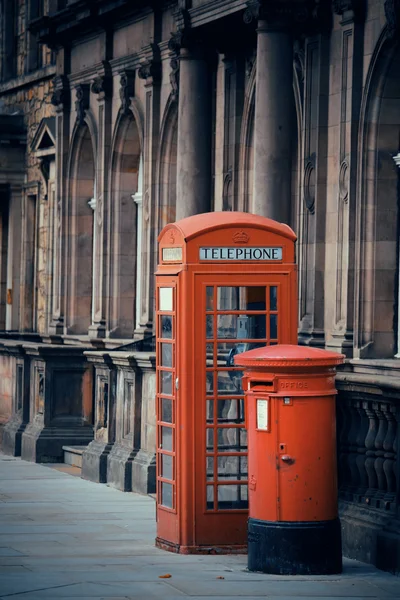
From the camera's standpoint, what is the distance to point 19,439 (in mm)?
21656

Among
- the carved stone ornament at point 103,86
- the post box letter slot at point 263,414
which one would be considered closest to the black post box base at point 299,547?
the post box letter slot at point 263,414

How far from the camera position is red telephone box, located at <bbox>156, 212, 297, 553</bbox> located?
41.7ft

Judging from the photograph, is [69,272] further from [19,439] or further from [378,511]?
[378,511]

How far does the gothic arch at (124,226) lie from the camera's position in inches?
860

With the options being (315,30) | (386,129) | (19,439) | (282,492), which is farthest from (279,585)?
(19,439)

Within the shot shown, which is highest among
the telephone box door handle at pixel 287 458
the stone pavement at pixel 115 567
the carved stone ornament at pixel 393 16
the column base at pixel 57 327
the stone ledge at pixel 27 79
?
the stone ledge at pixel 27 79

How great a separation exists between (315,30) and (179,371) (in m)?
4.66

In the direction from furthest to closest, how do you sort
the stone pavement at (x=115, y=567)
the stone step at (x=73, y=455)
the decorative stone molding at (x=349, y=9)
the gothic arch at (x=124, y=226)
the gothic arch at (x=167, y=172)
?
the gothic arch at (x=124, y=226)
the gothic arch at (x=167, y=172)
the stone step at (x=73, y=455)
the decorative stone molding at (x=349, y=9)
the stone pavement at (x=115, y=567)

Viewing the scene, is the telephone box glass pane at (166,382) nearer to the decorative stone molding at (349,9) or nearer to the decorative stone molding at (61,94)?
the decorative stone molding at (349,9)

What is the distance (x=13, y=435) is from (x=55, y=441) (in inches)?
42.9

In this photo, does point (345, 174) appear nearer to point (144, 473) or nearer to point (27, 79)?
point (144, 473)

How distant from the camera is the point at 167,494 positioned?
43.1ft

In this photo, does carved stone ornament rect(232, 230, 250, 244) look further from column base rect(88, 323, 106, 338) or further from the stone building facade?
column base rect(88, 323, 106, 338)

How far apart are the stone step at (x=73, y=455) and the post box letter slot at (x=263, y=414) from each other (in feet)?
27.0
